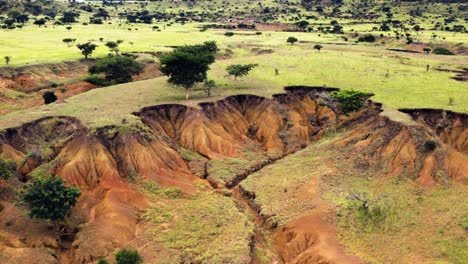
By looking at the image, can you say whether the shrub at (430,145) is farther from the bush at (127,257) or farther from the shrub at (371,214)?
the bush at (127,257)

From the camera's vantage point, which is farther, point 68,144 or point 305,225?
point 68,144

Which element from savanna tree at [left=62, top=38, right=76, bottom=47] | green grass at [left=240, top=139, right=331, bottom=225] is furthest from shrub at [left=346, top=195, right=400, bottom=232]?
savanna tree at [left=62, top=38, right=76, bottom=47]

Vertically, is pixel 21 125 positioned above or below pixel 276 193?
above

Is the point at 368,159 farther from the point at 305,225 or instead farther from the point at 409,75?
the point at 409,75

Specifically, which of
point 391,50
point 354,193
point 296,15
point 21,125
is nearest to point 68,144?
point 21,125

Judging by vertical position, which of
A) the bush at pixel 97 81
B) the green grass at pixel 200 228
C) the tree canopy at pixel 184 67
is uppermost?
the tree canopy at pixel 184 67

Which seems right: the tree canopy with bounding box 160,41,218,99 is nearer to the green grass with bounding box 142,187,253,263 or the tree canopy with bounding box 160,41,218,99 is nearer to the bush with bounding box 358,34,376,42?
the green grass with bounding box 142,187,253,263

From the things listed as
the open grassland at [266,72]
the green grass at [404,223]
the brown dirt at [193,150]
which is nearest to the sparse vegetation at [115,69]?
the open grassland at [266,72]
